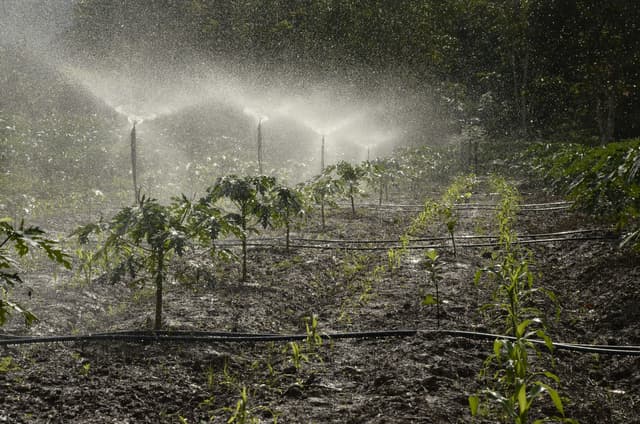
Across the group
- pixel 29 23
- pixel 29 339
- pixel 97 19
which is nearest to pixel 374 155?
pixel 97 19

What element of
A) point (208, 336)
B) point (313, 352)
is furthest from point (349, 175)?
point (313, 352)

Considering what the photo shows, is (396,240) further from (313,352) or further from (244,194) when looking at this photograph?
(313,352)

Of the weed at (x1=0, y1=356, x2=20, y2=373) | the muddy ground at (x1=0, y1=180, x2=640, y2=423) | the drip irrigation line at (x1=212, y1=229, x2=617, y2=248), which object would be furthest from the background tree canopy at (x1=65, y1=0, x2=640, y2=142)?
the weed at (x1=0, y1=356, x2=20, y2=373)

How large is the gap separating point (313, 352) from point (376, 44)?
98.7 ft

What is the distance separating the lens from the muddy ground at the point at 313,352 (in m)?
3.14

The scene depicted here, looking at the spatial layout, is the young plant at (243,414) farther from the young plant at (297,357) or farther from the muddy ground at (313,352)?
the young plant at (297,357)

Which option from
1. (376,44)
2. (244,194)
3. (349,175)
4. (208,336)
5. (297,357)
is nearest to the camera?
(297,357)

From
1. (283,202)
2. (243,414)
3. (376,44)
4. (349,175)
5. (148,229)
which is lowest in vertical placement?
(243,414)

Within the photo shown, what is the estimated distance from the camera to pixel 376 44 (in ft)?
105

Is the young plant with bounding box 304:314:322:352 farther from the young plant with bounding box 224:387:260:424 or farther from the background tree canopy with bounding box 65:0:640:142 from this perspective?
the background tree canopy with bounding box 65:0:640:142

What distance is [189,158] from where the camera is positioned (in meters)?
19.8

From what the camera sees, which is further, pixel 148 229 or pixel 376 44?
pixel 376 44

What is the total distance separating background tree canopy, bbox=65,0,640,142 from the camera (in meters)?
29.2

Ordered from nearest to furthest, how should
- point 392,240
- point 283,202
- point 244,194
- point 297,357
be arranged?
point 297,357 → point 244,194 → point 283,202 → point 392,240
